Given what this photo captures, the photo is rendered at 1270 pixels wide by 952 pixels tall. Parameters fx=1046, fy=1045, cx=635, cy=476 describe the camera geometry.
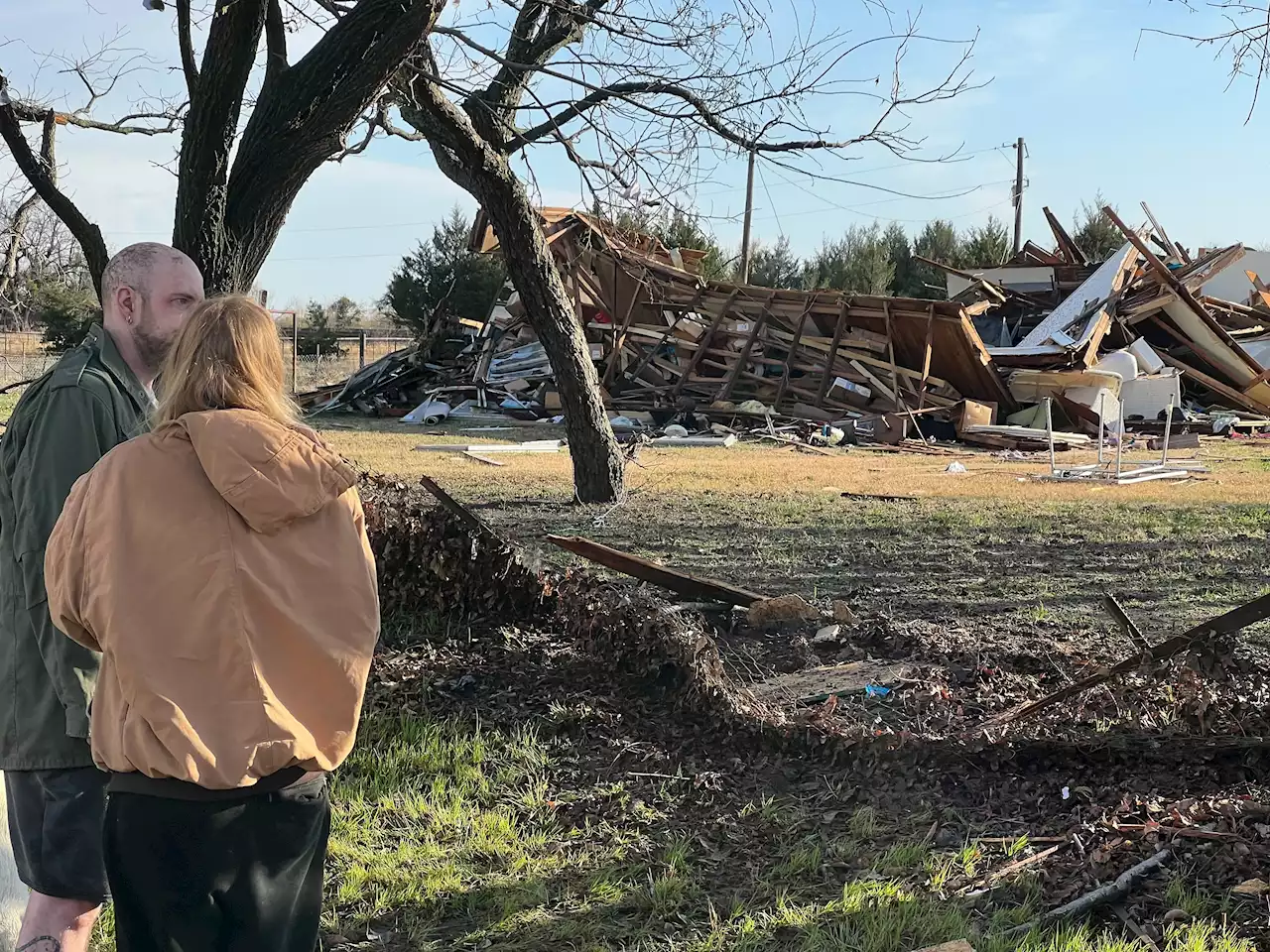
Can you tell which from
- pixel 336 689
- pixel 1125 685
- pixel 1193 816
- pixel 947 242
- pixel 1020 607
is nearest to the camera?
pixel 336 689

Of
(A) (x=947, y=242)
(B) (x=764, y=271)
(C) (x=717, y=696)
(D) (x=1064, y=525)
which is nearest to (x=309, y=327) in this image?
(B) (x=764, y=271)

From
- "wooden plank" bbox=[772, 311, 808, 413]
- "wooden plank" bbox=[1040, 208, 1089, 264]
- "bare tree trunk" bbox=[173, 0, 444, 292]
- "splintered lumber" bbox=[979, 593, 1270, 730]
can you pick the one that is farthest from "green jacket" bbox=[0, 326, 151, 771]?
"wooden plank" bbox=[1040, 208, 1089, 264]

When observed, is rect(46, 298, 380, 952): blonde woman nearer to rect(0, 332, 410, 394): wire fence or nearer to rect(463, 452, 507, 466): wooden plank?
rect(463, 452, 507, 466): wooden plank

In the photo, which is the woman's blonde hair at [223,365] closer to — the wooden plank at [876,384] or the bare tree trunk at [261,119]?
the bare tree trunk at [261,119]

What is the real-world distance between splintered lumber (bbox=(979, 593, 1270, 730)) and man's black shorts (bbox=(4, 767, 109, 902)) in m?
2.96

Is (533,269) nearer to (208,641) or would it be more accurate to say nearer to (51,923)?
(51,923)

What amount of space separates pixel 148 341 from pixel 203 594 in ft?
2.85

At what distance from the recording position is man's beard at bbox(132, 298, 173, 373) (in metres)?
2.37

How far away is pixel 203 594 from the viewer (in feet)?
5.90

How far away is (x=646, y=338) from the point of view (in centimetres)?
2097

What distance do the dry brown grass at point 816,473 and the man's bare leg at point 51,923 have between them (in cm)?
835

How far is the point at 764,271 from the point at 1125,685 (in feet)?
128

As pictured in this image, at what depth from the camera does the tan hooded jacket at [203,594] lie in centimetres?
178

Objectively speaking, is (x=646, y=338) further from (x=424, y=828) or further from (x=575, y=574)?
(x=424, y=828)
